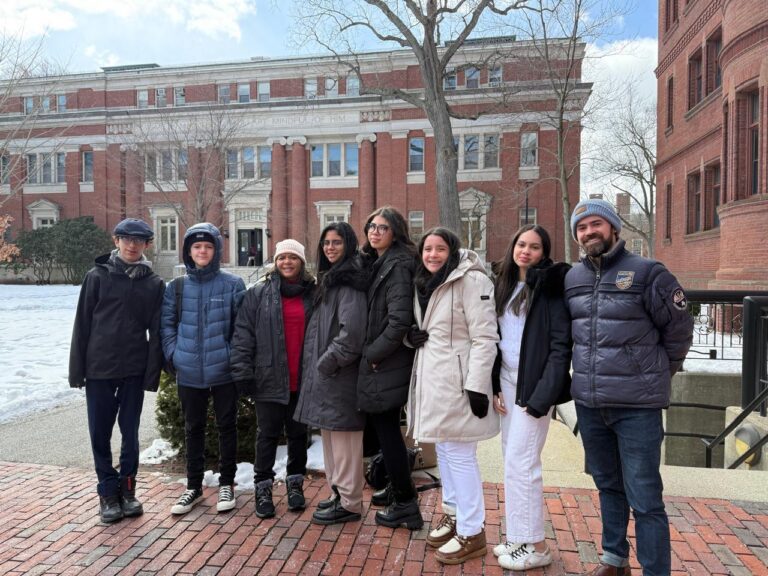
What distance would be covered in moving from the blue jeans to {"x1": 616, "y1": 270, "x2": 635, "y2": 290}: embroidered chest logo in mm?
672

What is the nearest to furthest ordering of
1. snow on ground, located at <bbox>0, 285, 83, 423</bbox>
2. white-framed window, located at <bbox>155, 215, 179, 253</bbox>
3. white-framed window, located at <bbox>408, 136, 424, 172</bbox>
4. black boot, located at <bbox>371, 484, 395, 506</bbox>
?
black boot, located at <bbox>371, 484, 395, 506</bbox> < snow on ground, located at <bbox>0, 285, 83, 423</bbox> < white-framed window, located at <bbox>408, 136, 424, 172</bbox> < white-framed window, located at <bbox>155, 215, 179, 253</bbox>

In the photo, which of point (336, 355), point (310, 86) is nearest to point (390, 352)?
point (336, 355)

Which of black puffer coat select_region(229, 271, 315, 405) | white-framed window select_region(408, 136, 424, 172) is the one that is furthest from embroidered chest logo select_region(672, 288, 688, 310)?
white-framed window select_region(408, 136, 424, 172)

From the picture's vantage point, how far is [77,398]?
7828 mm

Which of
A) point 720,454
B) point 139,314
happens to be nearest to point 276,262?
point 139,314

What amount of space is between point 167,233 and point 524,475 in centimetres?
4111

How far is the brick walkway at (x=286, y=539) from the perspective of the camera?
3.51m

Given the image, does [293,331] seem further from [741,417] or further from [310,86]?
[310,86]

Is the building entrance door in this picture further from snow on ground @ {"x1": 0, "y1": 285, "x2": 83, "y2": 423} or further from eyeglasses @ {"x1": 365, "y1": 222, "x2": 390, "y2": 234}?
eyeglasses @ {"x1": 365, "y1": 222, "x2": 390, "y2": 234}

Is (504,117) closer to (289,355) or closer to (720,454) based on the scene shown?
(720,454)

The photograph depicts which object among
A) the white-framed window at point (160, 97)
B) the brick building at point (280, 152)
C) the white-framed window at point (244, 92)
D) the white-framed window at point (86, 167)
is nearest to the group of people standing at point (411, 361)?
the brick building at point (280, 152)

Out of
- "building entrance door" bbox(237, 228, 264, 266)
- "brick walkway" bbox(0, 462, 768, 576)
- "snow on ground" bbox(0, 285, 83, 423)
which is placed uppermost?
"building entrance door" bbox(237, 228, 264, 266)

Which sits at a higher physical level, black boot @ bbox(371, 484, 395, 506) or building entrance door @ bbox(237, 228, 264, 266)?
building entrance door @ bbox(237, 228, 264, 266)

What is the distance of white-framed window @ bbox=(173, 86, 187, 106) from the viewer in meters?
41.4
